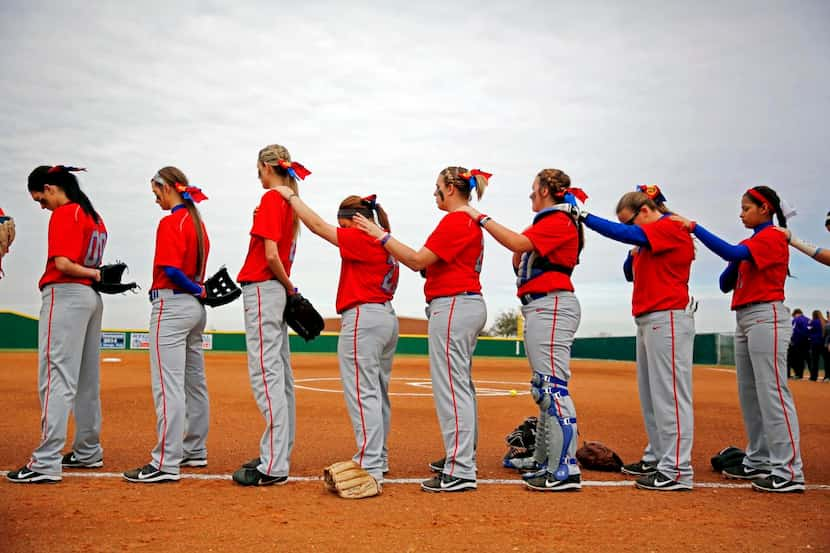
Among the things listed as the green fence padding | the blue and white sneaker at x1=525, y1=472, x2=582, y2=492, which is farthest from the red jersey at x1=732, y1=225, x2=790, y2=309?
the green fence padding

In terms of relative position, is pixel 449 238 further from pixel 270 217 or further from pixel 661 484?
pixel 661 484

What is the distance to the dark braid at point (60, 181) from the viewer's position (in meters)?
5.47

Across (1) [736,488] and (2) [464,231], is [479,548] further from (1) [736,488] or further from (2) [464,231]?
(1) [736,488]

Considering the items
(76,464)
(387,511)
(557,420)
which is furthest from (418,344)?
(387,511)

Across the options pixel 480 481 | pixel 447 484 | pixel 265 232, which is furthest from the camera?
pixel 480 481

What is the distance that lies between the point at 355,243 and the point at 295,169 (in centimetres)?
74

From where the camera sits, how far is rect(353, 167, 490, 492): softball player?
4.90m

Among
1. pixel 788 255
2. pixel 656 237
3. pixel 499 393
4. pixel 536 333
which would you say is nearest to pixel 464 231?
pixel 536 333

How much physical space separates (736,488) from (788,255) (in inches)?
71.8

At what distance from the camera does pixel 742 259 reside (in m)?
5.47

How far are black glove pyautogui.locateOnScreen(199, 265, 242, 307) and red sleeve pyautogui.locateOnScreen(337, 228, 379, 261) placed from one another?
3.35 feet

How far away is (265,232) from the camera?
16.6 ft

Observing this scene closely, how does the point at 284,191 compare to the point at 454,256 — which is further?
the point at 284,191

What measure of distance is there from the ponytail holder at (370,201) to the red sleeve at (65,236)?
2.10m
